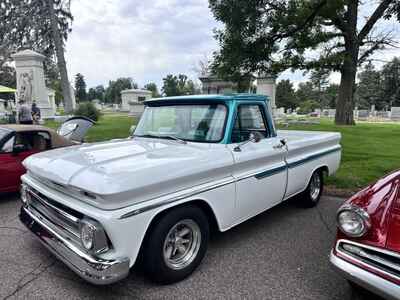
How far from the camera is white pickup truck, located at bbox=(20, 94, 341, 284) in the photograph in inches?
90.4

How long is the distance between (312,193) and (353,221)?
8.55 ft

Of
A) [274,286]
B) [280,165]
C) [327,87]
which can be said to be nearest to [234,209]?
[274,286]

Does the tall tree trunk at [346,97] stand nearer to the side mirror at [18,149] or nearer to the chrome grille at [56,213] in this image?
the side mirror at [18,149]

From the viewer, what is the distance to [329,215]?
4.67 meters

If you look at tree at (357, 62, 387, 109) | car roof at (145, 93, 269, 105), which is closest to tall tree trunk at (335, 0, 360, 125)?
car roof at (145, 93, 269, 105)

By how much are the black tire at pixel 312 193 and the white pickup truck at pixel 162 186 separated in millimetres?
641

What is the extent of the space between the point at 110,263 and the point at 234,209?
150cm

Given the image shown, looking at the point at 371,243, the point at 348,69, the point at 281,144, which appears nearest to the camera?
the point at 371,243

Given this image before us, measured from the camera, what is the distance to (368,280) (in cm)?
214

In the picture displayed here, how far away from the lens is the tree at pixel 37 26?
888 inches

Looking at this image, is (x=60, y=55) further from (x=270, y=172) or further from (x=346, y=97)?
(x=270, y=172)

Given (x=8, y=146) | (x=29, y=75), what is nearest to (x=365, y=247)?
(x=8, y=146)

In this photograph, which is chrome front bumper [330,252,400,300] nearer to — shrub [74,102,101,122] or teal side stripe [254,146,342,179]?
teal side stripe [254,146,342,179]

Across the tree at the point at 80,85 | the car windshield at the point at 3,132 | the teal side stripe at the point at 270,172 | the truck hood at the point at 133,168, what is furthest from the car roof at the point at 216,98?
the tree at the point at 80,85
